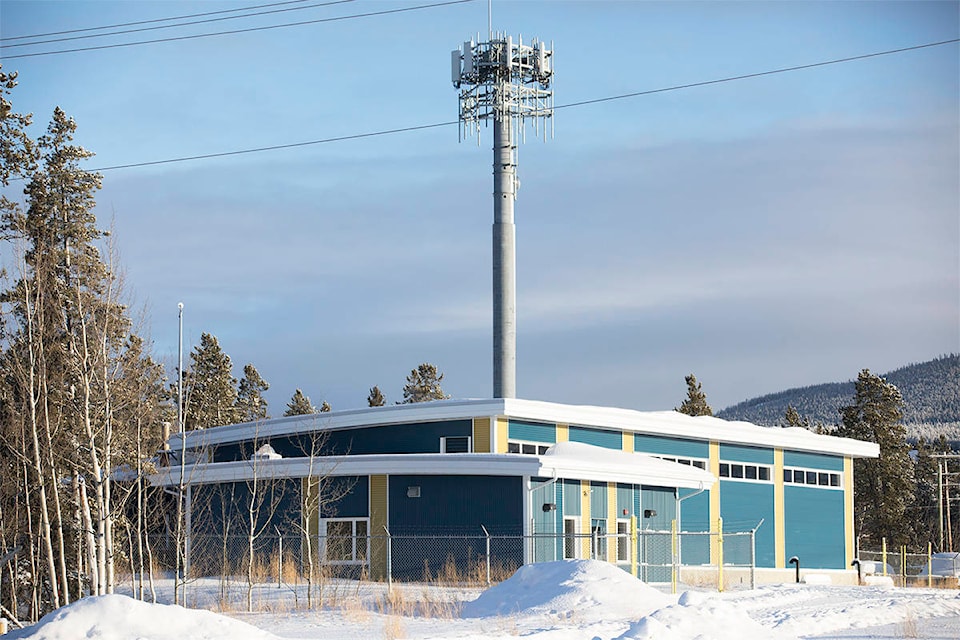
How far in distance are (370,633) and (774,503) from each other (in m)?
27.9

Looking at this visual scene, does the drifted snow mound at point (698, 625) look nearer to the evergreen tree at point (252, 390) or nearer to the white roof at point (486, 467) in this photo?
the white roof at point (486, 467)

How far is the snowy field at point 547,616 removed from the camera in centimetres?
1956

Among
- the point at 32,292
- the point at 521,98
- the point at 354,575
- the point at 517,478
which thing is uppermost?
the point at 521,98

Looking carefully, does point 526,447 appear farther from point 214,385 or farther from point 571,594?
point 214,385

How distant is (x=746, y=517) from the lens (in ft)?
153

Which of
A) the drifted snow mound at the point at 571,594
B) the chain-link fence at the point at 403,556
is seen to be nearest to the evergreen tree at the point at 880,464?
the chain-link fence at the point at 403,556

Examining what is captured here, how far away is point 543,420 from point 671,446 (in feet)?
20.4

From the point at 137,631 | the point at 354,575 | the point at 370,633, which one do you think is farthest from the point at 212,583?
the point at 137,631

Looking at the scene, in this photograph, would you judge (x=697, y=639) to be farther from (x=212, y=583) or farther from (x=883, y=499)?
(x=883, y=499)

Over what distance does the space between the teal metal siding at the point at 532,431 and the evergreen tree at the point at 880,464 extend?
1469 inches

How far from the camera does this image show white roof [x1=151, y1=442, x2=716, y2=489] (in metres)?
36.0

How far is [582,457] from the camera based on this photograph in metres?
38.4

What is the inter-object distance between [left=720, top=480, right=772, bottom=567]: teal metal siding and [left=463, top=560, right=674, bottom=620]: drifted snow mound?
59.9 ft

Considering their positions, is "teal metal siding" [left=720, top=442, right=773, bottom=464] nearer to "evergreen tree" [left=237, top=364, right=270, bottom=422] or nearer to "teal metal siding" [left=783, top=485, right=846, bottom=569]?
"teal metal siding" [left=783, top=485, right=846, bottom=569]
